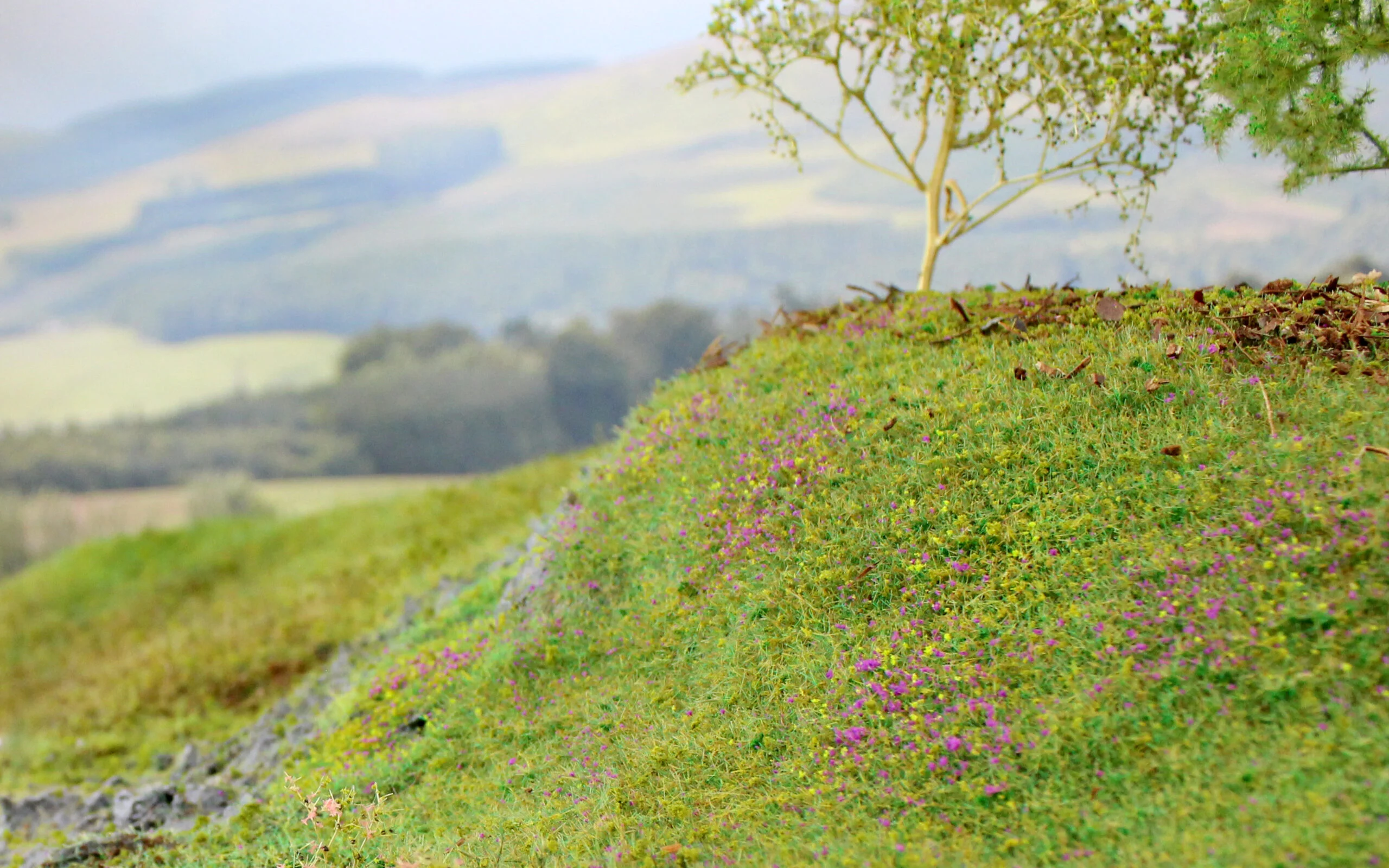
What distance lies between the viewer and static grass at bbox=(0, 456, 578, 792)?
10.6m

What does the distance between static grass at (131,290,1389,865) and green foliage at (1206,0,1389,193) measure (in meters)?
1.96

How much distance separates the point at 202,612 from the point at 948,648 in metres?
12.9

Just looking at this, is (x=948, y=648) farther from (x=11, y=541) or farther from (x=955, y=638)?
(x=11, y=541)

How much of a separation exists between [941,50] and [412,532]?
34.6 feet

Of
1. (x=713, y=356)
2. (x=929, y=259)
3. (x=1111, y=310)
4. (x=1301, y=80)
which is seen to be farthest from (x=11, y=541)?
(x=1301, y=80)

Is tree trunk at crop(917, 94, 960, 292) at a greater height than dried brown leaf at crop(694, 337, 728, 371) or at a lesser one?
greater

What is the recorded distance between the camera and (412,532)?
14.7 m

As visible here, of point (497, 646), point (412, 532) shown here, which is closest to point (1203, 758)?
point (497, 646)

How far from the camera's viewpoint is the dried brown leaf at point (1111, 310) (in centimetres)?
711

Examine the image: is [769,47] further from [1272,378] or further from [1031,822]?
[1031,822]

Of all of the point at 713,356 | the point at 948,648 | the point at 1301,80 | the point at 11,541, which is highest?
the point at 1301,80

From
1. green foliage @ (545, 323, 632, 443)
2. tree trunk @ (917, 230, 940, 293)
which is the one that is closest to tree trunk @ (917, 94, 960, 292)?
tree trunk @ (917, 230, 940, 293)

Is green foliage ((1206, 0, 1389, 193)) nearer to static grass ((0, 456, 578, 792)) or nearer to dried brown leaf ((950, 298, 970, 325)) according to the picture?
dried brown leaf ((950, 298, 970, 325))

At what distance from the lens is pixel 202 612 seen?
1429 centimetres
